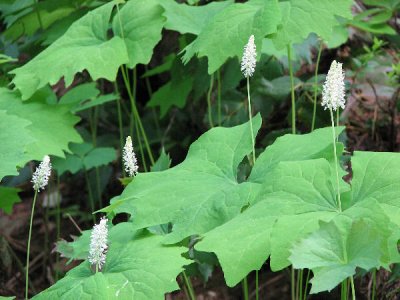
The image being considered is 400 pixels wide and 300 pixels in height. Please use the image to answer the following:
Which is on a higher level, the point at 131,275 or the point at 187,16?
the point at 187,16

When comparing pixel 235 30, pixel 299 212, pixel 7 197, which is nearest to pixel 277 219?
pixel 299 212

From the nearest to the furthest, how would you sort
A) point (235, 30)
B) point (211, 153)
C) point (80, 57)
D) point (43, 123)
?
point (211, 153)
point (235, 30)
point (80, 57)
point (43, 123)

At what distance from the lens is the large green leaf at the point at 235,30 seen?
2.05 meters

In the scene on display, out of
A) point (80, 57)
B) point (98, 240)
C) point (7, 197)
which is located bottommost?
point (7, 197)

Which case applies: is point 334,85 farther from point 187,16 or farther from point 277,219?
point 187,16

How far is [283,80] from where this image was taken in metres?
3.02

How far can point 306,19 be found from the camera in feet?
6.94

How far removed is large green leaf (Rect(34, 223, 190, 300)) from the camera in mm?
1447

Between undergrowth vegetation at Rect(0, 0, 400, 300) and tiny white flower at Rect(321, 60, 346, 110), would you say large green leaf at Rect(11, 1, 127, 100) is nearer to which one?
undergrowth vegetation at Rect(0, 0, 400, 300)

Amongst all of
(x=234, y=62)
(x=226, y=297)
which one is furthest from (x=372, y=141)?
(x=226, y=297)

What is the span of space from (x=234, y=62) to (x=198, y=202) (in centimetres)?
149

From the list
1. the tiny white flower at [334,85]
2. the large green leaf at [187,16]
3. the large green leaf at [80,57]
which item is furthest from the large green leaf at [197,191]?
the large green leaf at [187,16]

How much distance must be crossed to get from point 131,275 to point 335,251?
0.48m

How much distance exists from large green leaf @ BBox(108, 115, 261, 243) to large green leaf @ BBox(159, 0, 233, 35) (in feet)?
2.49
